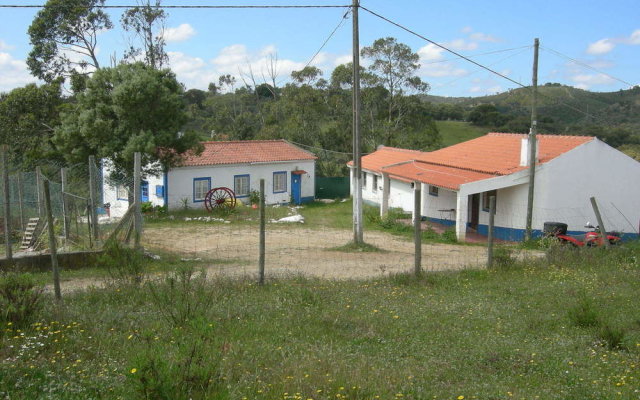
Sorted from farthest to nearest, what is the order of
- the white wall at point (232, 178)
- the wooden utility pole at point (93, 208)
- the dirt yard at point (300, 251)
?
the white wall at point (232, 178), the wooden utility pole at point (93, 208), the dirt yard at point (300, 251)

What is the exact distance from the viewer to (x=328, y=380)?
16.8 ft

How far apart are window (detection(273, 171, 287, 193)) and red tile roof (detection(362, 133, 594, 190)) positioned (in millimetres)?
4928

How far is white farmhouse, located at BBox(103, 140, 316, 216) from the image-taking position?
1142 inches

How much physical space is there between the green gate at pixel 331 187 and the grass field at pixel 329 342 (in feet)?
89.1

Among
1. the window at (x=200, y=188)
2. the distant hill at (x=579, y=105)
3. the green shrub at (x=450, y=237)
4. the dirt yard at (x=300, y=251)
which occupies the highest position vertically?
the distant hill at (x=579, y=105)

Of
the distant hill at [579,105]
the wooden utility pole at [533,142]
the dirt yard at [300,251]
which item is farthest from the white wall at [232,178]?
the distant hill at [579,105]

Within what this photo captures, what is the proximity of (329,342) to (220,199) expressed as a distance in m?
23.5

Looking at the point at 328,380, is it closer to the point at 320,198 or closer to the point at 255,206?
the point at 255,206

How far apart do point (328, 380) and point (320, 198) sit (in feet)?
106

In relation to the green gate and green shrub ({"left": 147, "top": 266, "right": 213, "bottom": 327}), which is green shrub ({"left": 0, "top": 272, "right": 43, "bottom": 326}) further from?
the green gate

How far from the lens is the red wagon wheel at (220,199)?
29.1 metres

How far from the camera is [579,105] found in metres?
64.9

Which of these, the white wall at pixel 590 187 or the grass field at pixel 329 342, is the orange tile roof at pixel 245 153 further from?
the grass field at pixel 329 342

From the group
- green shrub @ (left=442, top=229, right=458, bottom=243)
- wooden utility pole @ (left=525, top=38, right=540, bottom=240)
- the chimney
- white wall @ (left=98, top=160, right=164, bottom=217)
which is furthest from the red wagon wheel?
wooden utility pole @ (left=525, top=38, right=540, bottom=240)
